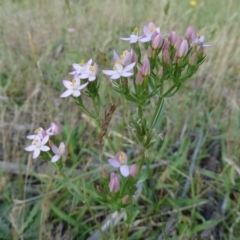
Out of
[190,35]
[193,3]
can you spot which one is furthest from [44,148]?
[193,3]

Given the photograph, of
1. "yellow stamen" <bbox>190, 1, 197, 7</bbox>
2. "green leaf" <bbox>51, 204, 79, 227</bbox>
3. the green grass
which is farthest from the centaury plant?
"yellow stamen" <bbox>190, 1, 197, 7</bbox>

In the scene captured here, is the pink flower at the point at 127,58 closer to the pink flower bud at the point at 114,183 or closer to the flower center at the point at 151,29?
the flower center at the point at 151,29

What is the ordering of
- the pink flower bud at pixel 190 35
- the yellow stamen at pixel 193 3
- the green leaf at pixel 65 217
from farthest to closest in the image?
1. the yellow stamen at pixel 193 3
2. the green leaf at pixel 65 217
3. the pink flower bud at pixel 190 35

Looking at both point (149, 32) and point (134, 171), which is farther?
point (149, 32)

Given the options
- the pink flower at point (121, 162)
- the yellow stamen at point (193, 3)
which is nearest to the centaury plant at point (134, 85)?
the pink flower at point (121, 162)

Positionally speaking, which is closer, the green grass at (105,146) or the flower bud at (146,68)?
the flower bud at (146,68)

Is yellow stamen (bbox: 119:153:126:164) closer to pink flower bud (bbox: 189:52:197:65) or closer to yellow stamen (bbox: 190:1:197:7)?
pink flower bud (bbox: 189:52:197:65)

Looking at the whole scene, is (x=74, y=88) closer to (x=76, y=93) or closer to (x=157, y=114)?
(x=76, y=93)

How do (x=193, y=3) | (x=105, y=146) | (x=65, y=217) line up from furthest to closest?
(x=193, y=3) → (x=105, y=146) → (x=65, y=217)

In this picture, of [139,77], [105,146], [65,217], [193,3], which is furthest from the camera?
[193,3]
